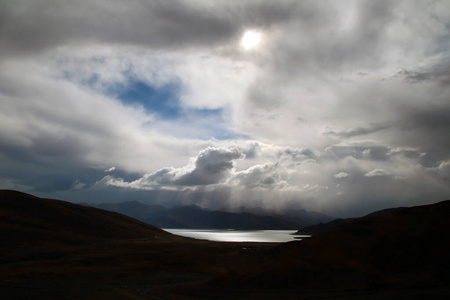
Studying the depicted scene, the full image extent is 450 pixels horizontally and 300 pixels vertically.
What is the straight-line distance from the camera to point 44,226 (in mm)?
88562

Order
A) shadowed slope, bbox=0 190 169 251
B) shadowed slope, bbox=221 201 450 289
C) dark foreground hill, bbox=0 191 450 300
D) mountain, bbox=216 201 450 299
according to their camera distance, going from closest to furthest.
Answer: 1. mountain, bbox=216 201 450 299
2. dark foreground hill, bbox=0 191 450 300
3. shadowed slope, bbox=221 201 450 289
4. shadowed slope, bbox=0 190 169 251

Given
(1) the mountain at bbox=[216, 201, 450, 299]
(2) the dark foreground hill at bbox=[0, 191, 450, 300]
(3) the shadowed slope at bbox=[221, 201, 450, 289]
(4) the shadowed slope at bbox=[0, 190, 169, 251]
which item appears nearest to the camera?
(1) the mountain at bbox=[216, 201, 450, 299]

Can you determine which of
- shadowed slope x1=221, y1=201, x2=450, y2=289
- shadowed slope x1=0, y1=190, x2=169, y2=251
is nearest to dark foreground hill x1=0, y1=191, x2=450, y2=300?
shadowed slope x1=221, y1=201, x2=450, y2=289

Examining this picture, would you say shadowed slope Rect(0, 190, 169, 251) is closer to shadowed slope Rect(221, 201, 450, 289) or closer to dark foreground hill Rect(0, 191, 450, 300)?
dark foreground hill Rect(0, 191, 450, 300)

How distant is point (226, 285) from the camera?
3070 centimetres

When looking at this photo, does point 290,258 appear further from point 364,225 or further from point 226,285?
point 364,225

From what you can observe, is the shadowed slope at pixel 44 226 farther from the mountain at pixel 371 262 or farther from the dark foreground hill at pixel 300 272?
the mountain at pixel 371 262

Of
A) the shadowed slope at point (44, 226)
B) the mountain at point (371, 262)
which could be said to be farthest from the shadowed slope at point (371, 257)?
the shadowed slope at point (44, 226)

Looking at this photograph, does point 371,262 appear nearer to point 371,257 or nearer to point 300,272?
point 371,257

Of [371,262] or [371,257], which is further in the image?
[371,257]

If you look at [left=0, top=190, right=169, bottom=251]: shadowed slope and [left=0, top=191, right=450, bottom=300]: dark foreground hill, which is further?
[left=0, top=190, right=169, bottom=251]: shadowed slope

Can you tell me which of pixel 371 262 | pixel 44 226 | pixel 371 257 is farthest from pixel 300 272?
pixel 44 226

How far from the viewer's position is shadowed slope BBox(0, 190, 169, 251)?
74.8 meters

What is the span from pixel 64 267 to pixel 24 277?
7073mm
